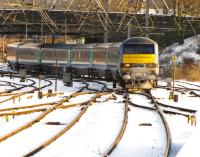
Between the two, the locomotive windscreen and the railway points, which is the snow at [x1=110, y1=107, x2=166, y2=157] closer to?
the railway points

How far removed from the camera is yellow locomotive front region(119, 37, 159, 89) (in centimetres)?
2702

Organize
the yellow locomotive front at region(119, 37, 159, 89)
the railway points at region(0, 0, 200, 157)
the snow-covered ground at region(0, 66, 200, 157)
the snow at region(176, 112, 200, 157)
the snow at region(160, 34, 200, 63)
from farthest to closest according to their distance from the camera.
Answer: the snow at region(160, 34, 200, 63) < the yellow locomotive front at region(119, 37, 159, 89) < the railway points at region(0, 0, 200, 157) < the snow-covered ground at region(0, 66, 200, 157) < the snow at region(176, 112, 200, 157)

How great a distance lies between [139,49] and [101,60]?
1068 cm

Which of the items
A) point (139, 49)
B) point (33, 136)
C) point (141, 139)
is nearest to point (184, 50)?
point (139, 49)

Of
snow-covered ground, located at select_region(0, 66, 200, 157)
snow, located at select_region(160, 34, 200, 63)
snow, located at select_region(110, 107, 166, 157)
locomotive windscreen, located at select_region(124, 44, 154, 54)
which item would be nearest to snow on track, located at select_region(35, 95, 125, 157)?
snow-covered ground, located at select_region(0, 66, 200, 157)

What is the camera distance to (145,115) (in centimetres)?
1756

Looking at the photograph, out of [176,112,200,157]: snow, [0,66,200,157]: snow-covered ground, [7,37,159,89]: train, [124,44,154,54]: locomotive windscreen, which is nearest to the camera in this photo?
[176,112,200,157]: snow

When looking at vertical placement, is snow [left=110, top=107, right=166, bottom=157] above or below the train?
below

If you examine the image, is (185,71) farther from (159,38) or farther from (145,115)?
(145,115)

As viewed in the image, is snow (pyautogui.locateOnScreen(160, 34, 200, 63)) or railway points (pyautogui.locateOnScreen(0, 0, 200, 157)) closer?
railway points (pyautogui.locateOnScreen(0, 0, 200, 157))

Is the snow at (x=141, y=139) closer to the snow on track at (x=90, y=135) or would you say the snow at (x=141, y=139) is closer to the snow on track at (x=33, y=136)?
the snow on track at (x=90, y=135)

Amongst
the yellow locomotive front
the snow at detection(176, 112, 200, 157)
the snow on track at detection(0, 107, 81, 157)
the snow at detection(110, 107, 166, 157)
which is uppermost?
the yellow locomotive front

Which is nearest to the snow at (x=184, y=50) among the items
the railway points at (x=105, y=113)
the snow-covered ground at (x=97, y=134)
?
the railway points at (x=105, y=113)

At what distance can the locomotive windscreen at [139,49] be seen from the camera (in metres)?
27.8
